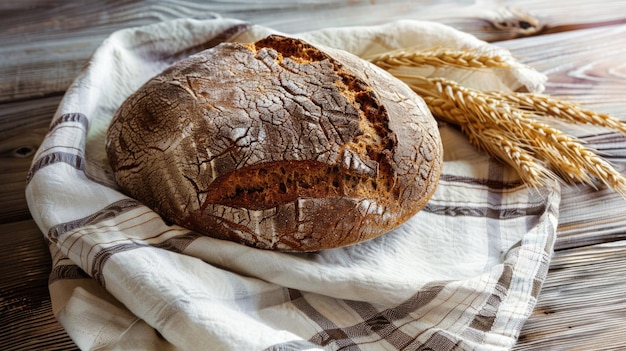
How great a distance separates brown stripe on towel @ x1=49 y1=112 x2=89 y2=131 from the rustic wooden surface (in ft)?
0.58

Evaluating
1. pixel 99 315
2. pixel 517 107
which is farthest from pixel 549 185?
pixel 99 315

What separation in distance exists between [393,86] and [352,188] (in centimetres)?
26

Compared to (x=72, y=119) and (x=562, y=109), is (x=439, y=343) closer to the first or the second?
(x=562, y=109)

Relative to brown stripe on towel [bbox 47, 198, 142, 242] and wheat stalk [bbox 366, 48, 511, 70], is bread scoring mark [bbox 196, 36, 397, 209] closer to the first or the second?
brown stripe on towel [bbox 47, 198, 142, 242]

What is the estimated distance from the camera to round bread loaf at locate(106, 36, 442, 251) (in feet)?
3.78

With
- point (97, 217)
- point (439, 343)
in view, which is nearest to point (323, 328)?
point (439, 343)

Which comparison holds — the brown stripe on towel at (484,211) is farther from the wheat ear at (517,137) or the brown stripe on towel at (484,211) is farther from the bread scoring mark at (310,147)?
the bread scoring mark at (310,147)

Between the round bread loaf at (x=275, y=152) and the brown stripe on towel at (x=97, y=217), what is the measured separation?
0.14 ft

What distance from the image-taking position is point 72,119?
1.36 meters

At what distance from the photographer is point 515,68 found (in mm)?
1625

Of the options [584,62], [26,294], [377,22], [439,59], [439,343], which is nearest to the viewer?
[439,343]

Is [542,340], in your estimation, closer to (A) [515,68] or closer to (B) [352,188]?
(B) [352,188]

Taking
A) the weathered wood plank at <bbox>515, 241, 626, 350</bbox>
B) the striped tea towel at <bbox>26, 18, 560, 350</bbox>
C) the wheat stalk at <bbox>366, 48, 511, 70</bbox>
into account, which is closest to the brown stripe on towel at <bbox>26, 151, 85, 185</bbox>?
the striped tea towel at <bbox>26, 18, 560, 350</bbox>

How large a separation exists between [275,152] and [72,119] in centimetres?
47
